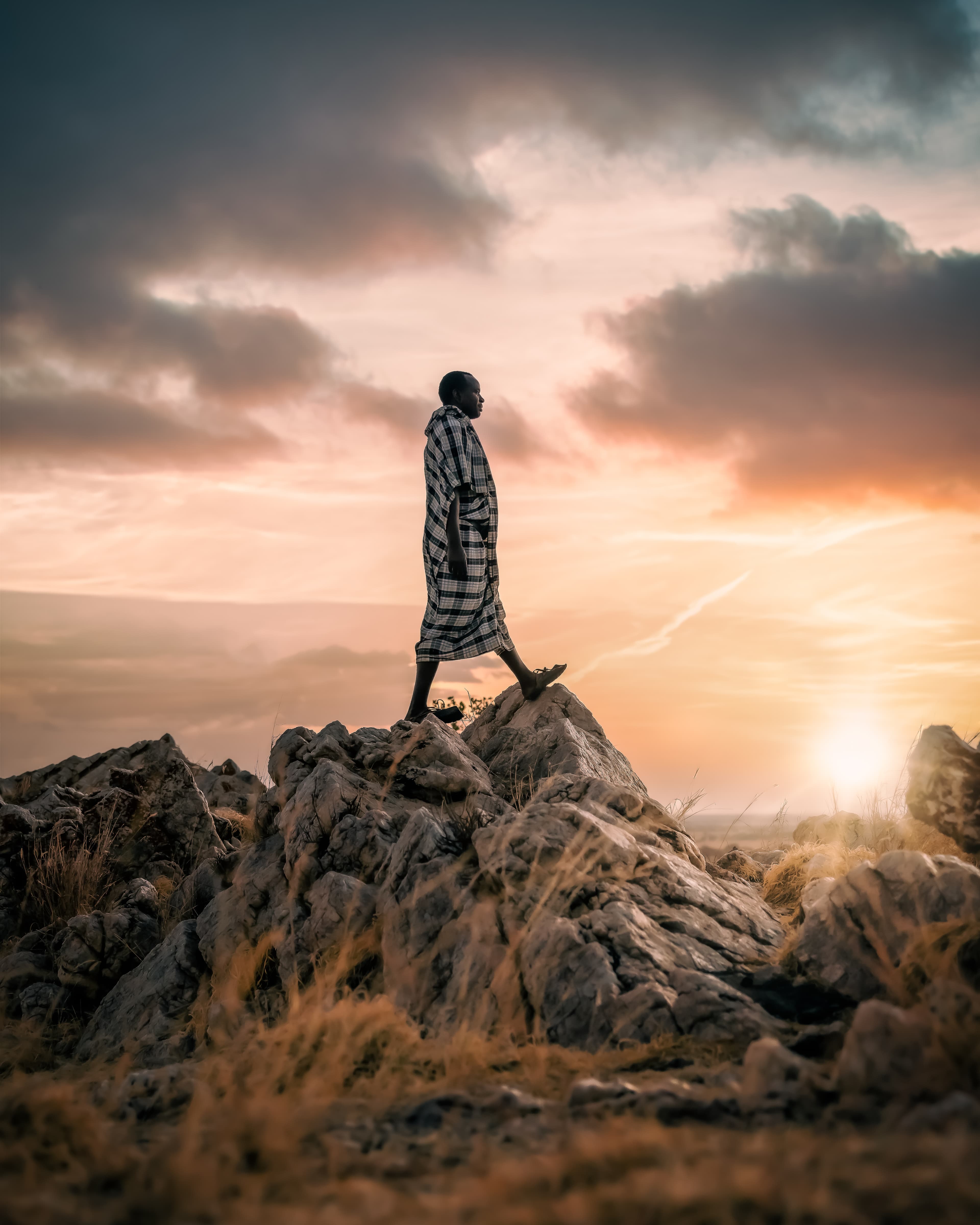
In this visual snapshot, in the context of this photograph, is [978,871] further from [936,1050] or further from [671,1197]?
[671,1197]

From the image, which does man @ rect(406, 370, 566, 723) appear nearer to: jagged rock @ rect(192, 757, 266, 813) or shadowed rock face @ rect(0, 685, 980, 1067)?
shadowed rock face @ rect(0, 685, 980, 1067)

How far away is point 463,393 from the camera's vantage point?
31.2ft

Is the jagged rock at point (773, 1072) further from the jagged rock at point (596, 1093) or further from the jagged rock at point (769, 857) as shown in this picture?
the jagged rock at point (769, 857)

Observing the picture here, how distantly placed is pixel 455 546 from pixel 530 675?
5.17ft

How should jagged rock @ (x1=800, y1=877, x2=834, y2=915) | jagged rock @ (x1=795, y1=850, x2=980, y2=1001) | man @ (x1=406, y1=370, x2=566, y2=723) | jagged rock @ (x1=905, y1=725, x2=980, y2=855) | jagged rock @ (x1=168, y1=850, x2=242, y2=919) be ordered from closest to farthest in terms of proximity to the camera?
jagged rock @ (x1=795, y1=850, x2=980, y2=1001)
jagged rock @ (x1=800, y1=877, x2=834, y2=915)
jagged rock @ (x1=905, y1=725, x2=980, y2=855)
jagged rock @ (x1=168, y1=850, x2=242, y2=919)
man @ (x1=406, y1=370, x2=566, y2=723)

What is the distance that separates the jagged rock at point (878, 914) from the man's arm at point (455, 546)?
5.02 m

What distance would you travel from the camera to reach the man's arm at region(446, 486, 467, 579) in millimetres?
9172

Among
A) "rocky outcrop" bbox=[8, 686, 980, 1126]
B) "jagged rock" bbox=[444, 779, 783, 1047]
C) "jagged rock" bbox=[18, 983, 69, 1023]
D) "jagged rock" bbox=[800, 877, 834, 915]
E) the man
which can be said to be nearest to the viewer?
"rocky outcrop" bbox=[8, 686, 980, 1126]

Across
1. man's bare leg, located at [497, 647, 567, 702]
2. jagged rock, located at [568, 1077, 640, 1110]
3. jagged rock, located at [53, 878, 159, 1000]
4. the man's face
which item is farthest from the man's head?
jagged rock, located at [568, 1077, 640, 1110]

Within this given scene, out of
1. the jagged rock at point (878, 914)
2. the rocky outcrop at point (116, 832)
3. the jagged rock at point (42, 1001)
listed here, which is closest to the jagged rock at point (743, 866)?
the jagged rock at point (878, 914)

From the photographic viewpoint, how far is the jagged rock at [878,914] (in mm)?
4742

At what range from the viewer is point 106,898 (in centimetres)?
975

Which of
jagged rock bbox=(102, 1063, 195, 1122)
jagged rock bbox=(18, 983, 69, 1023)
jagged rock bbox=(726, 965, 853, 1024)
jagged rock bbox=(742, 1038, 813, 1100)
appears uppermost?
jagged rock bbox=(742, 1038, 813, 1100)

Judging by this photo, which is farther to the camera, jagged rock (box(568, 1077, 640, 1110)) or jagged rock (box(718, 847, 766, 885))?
jagged rock (box(718, 847, 766, 885))
